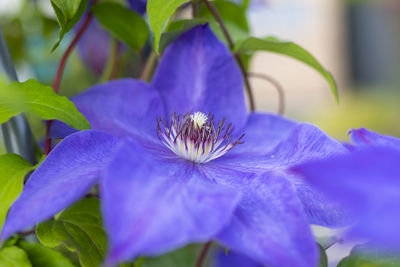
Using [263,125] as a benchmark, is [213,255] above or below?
below

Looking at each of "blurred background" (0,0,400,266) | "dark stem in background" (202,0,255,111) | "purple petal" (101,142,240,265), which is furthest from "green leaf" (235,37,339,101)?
"blurred background" (0,0,400,266)

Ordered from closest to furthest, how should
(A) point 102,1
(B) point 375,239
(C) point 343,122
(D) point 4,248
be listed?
(B) point 375,239 < (D) point 4,248 < (A) point 102,1 < (C) point 343,122

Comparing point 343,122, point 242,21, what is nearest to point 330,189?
point 242,21

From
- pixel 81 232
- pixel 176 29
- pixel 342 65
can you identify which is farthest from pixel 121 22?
pixel 342 65

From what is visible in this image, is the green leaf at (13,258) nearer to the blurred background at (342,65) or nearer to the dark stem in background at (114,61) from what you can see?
the dark stem in background at (114,61)

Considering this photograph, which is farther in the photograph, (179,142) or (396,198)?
(179,142)

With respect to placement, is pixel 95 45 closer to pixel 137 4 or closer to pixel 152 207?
pixel 137 4

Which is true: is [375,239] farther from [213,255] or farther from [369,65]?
[369,65]
